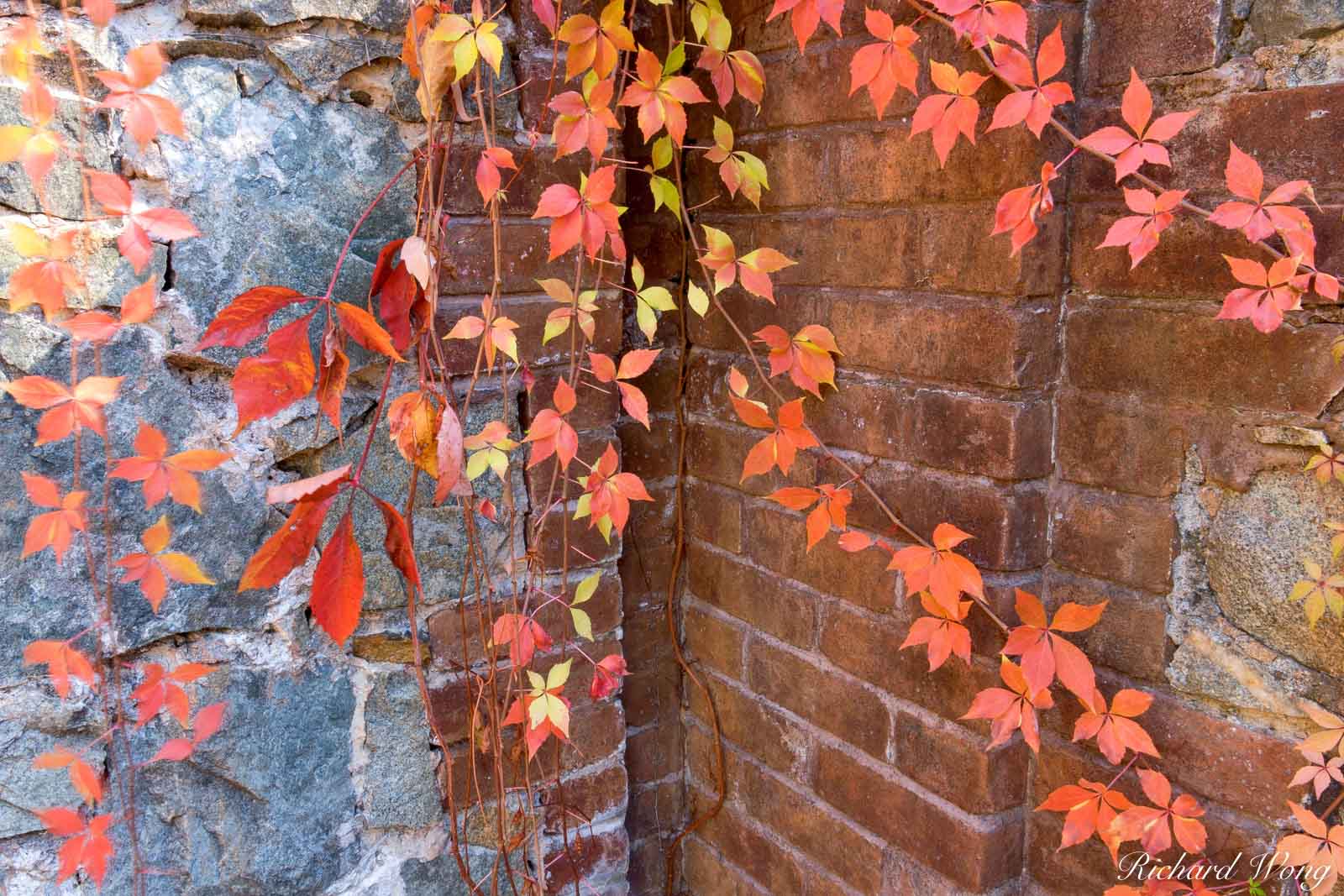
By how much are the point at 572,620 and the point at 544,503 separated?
17 centimetres

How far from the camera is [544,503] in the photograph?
1362 mm

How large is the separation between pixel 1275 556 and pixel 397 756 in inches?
43.2

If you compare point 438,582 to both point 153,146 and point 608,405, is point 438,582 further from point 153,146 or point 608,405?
point 153,146

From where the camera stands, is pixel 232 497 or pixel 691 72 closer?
pixel 232 497

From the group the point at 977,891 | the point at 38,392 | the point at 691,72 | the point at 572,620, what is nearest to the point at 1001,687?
the point at 977,891

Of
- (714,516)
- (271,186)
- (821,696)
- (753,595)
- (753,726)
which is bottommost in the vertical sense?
(753,726)

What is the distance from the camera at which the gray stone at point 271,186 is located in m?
1.12

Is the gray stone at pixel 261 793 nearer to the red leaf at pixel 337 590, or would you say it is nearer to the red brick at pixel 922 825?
the red leaf at pixel 337 590

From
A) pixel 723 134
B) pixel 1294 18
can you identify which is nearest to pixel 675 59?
pixel 723 134

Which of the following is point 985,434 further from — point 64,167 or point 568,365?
point 64,167

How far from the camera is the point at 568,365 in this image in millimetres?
1356

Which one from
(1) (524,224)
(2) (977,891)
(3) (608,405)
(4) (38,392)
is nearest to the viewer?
(4) (38,392)

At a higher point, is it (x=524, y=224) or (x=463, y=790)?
(x=524, y=224)

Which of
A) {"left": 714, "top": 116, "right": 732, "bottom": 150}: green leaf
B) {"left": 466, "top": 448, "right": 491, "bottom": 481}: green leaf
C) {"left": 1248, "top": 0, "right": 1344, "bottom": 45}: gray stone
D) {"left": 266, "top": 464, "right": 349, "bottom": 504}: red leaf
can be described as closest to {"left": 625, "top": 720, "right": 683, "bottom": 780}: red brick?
{"left": 466, "top": 448, "right": 491, "bottom": 481}: green leaf
